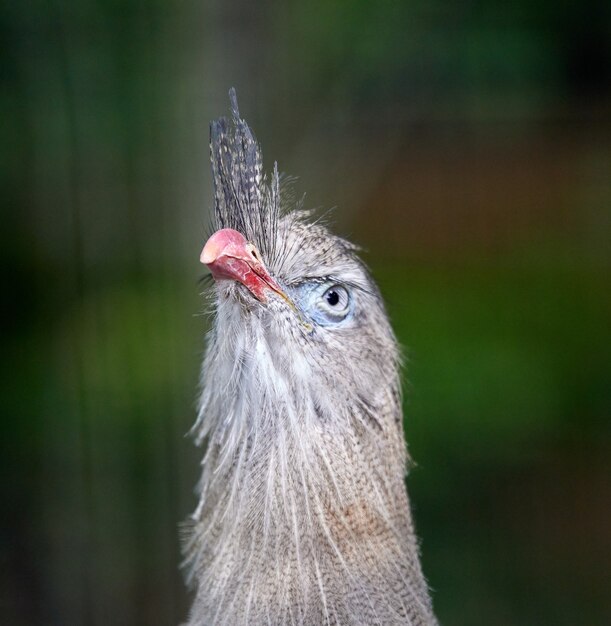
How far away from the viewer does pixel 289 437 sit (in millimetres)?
1313

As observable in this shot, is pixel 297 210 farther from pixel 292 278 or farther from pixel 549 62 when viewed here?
pixel 549 62

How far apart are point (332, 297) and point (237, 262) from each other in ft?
Result: 0.67

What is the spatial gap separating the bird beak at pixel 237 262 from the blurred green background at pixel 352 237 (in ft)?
3.87

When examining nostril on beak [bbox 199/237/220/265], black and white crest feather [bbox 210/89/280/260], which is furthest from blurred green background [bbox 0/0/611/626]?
nostril on beak [bbox 199/237/220/265]

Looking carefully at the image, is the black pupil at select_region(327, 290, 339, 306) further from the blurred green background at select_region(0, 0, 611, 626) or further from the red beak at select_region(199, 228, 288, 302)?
the blurred green background at select_region(0, 0, 611, 626)

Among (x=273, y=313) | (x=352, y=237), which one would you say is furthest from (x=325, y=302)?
(x=352, y=237)

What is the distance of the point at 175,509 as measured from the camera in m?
2.62

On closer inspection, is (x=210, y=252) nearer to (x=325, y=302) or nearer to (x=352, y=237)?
(x=325, y=302)

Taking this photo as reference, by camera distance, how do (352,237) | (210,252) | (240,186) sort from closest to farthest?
(210,252), (240,186), (352,237)

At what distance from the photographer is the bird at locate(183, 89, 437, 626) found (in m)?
1.30

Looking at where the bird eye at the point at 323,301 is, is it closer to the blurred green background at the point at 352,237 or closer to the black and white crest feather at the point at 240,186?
the black and white crest feather at the point at 240,186

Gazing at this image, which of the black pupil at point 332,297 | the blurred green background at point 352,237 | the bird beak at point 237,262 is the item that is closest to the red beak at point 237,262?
the bird beak at point 237,262

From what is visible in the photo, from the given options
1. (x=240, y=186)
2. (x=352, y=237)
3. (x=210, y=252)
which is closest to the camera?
(x=210, y=252)

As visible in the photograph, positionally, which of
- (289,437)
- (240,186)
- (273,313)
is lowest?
(289,437)
